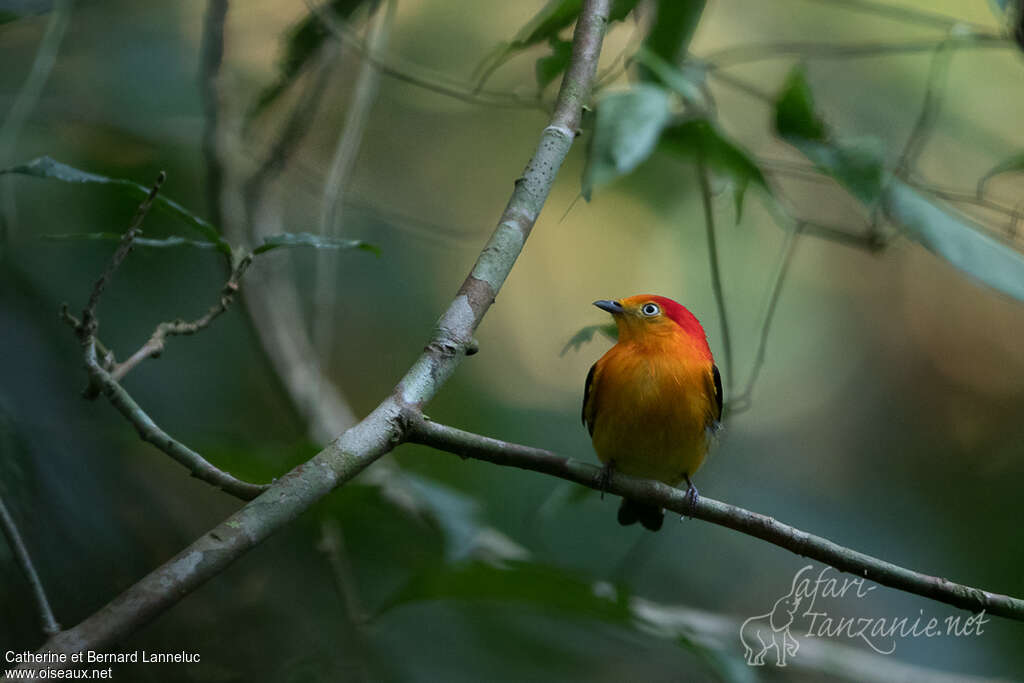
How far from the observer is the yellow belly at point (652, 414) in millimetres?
2951

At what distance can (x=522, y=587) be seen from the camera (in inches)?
92.7

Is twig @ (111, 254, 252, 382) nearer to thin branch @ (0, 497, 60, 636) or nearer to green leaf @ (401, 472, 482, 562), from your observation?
thin branch @ (0, 497, 60, 636)

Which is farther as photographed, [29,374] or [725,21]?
[725,21]

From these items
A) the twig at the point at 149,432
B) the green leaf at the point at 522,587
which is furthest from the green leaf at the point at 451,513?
the twig at the point at 149,432

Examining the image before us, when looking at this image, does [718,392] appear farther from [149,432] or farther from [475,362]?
[475,362]

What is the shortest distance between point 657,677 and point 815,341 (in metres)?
2.78

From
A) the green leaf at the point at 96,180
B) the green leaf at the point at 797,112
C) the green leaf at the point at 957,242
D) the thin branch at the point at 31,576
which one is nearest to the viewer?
the thin branch at the point at 31,576

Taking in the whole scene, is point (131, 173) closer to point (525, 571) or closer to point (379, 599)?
point (379, 599)

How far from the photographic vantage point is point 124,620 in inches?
46.4

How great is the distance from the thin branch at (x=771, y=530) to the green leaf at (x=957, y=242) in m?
0.71

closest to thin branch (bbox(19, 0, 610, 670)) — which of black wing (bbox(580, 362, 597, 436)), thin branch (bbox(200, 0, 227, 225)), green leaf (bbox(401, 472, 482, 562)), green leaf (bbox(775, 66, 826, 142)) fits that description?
green leaf (bbox(775, 66, 826, 142))

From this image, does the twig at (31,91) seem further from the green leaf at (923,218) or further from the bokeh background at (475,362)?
the green leaf at (923,218)

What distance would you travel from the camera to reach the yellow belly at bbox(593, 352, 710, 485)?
2.95 metres

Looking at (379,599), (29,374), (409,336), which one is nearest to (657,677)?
(379,599)
